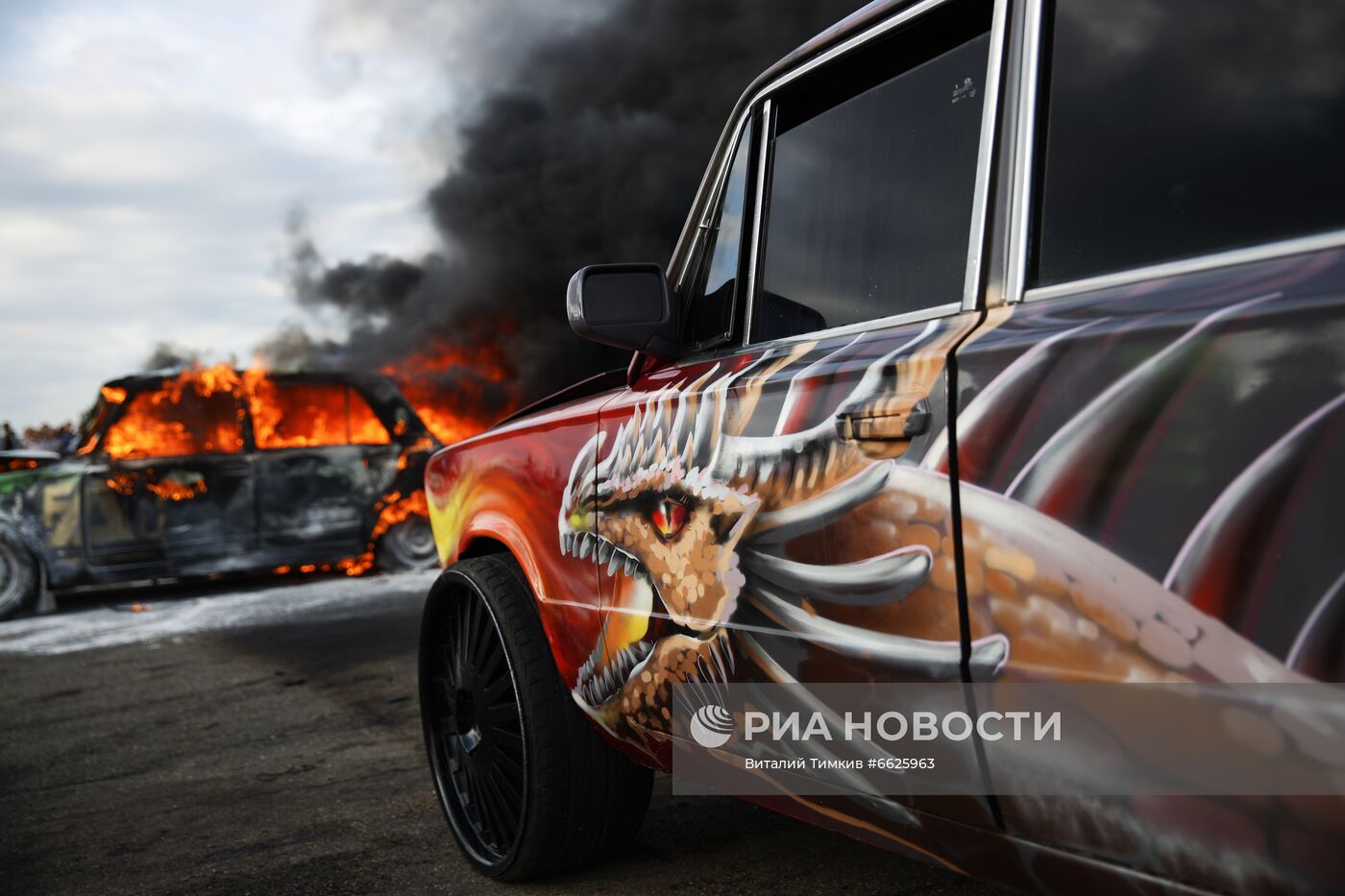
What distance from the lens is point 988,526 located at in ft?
4.34

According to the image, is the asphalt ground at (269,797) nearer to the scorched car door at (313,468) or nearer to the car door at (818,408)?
the car door at (818,408)

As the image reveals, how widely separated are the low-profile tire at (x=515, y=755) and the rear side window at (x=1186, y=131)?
5.16 ft

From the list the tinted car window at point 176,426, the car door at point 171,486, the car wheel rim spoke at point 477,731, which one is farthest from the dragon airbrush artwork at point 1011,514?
the tinted car window at point 176,426

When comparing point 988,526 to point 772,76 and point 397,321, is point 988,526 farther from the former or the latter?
point 397,321

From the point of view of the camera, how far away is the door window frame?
1.52m

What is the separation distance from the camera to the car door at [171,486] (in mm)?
8016

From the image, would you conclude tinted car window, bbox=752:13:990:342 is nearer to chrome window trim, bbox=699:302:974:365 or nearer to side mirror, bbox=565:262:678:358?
chrome window trim, bbox=699:302:974:365

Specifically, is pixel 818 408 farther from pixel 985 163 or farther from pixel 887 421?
pixel 985 163

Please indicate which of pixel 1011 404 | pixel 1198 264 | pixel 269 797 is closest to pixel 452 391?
pixel 269 797

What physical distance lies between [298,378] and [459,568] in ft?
21.3

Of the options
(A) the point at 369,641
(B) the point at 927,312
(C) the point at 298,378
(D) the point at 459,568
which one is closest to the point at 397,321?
(C) the point at 298,378

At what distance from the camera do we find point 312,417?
29.1 ft

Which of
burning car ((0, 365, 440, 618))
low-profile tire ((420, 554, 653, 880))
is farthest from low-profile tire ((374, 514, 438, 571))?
low-profile tire ((420, 554, 653, 880))

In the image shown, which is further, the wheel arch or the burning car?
the burning car
